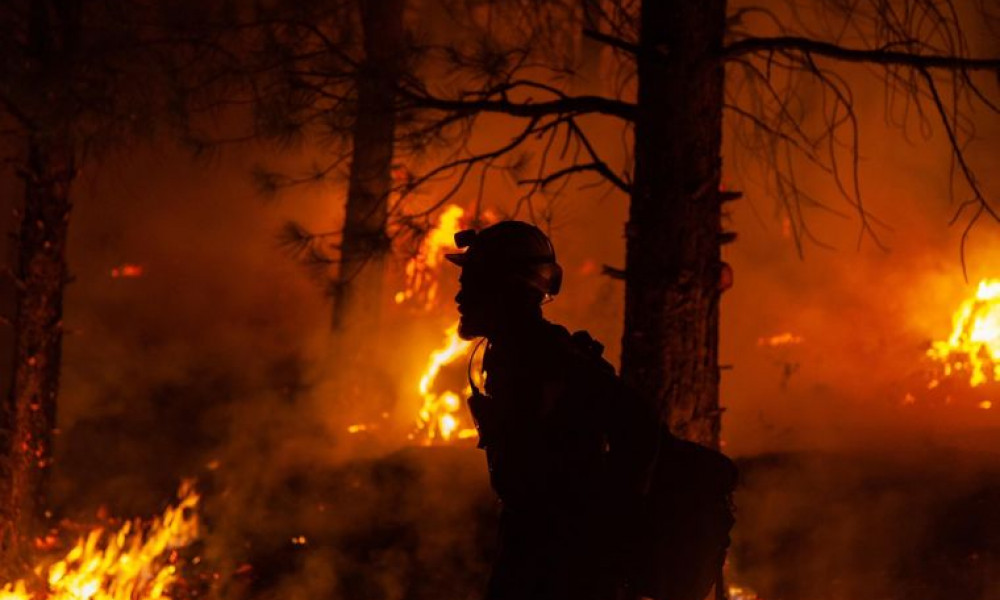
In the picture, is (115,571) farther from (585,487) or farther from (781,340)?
(781,340)

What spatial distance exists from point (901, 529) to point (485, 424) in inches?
161

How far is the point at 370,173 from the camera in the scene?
8844mm

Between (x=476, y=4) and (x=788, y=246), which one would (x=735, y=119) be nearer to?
(x=788, y=246)

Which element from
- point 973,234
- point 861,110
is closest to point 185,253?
point 861,110

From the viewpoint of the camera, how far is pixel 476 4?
6824mm

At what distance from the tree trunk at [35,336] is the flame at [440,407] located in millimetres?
4024

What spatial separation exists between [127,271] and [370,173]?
316 inches

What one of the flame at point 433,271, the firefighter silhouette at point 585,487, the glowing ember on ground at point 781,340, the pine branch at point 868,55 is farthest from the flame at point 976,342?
the firefighter silhouette at point 585,487

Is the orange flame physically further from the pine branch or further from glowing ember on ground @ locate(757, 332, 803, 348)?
the pine branch

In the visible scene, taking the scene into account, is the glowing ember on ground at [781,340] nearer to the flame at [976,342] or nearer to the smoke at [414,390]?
the smoke at [414,390]

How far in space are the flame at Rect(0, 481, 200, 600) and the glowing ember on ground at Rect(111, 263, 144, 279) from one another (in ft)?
30.4

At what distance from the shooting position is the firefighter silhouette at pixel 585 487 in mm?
2635

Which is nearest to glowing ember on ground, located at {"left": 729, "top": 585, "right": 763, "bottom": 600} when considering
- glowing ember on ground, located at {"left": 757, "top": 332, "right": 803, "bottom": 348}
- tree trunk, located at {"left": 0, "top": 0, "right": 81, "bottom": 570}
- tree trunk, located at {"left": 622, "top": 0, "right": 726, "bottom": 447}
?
tree trunk, located at {"left": 622, "top": 0, "right": 726, "bottom": 447}

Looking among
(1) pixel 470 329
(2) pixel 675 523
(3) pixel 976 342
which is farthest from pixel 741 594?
(3) pixel 976 342
